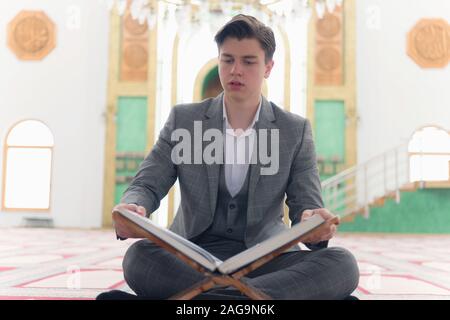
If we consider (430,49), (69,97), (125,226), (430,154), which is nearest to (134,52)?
(69,97)

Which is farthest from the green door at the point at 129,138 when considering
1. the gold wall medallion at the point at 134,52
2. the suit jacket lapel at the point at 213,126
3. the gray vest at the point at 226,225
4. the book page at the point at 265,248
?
the book page at the point at 265,248

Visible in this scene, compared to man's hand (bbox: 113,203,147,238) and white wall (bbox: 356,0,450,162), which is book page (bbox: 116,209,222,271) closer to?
man's hand (bbox: 113,203,147,238)

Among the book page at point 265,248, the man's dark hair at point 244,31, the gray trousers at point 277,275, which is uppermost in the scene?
the man's dark hair at point 244,31

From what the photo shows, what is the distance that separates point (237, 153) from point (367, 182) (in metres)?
6.41

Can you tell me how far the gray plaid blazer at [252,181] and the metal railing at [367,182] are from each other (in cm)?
587

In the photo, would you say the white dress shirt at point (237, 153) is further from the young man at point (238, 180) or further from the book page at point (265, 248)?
the book page at point (265, 248)

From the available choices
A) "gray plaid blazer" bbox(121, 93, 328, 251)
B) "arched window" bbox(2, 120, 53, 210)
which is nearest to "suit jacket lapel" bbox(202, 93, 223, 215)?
"gray plaid blazer" bbox(121, 93, 328, 251)

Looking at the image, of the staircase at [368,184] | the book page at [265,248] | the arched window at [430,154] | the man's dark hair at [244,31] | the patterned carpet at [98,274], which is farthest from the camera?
the arched window at [430,154]

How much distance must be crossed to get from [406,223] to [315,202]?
658 cm

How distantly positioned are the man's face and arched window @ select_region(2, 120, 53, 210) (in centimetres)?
701

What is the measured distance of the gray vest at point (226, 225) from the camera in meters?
1.55

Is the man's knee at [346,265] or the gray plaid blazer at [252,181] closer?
the man's knee at [346,265]

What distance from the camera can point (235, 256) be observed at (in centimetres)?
102

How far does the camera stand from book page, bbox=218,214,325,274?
986 mm
